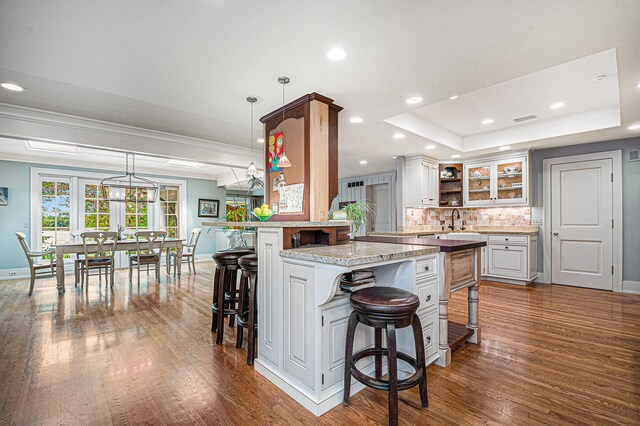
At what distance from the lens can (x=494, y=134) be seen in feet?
16.2

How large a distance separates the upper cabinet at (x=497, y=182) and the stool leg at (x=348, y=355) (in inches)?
191

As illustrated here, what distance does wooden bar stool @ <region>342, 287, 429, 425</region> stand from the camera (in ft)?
5.21

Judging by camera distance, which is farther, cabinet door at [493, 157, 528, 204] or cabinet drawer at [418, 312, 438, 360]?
cabinet door at [493, 157, 528, 204]

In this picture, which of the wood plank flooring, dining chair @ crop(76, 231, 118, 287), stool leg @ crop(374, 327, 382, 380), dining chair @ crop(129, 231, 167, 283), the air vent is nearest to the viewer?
the wood plank flooring

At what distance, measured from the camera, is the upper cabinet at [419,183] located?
5.56 m

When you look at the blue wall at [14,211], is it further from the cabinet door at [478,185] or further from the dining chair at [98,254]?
the cabinet door at [478,185]

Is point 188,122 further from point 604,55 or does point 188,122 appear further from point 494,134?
point 494,134

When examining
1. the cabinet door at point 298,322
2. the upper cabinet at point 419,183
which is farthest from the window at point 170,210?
the cabinet door at point 298,322

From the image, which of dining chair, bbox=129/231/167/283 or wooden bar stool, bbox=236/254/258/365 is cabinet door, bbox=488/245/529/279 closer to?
wooden bar stool, bbox=236/254/258/365

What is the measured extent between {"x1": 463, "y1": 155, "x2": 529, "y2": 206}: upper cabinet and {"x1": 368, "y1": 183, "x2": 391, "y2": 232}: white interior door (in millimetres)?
2273

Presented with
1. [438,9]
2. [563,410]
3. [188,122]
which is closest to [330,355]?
[563,410]

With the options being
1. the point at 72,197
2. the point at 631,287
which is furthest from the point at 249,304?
the point at 72,197

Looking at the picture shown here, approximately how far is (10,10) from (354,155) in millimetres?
4601

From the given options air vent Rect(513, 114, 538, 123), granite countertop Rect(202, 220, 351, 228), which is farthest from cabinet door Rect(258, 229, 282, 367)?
air vent Rect(513, 114, 538, 123)
